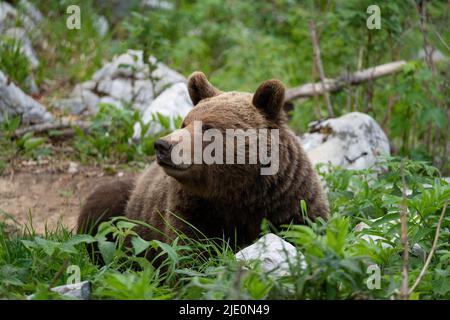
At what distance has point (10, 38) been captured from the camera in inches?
322

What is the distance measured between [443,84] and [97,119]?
3.45m

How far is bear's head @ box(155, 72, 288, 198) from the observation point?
13.3 ft

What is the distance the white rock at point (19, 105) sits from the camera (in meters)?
7.22

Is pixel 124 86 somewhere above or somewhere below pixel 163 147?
above

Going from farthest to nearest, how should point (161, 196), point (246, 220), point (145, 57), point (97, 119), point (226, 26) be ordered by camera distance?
point (226, 26), point (145, 57), point (97, 119), point (161, 196), point (246, 220)

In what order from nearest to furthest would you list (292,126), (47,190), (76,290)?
(76,290) → (47,190) → (292,126)

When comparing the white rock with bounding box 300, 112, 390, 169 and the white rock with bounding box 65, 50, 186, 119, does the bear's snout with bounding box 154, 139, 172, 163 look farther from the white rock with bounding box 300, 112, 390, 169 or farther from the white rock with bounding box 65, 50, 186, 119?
the white rock with bounding box 65, 50, 186, 119

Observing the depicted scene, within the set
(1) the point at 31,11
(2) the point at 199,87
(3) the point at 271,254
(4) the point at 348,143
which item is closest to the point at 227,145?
(2) the point at 199,87

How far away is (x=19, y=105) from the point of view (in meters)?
7.34

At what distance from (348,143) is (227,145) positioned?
2429mm

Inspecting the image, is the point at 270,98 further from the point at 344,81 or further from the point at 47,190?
the point at 344,81

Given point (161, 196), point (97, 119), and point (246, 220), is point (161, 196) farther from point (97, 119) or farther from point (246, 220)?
point (97, 119)

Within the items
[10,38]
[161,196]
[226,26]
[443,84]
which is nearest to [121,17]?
[226,26]

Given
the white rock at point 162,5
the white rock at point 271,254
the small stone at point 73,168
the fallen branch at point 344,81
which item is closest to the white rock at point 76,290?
the white rock at point 271,254
